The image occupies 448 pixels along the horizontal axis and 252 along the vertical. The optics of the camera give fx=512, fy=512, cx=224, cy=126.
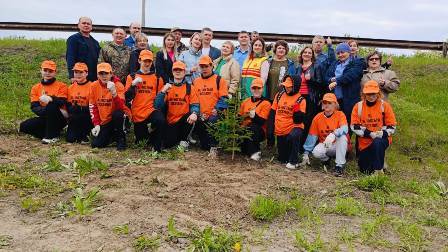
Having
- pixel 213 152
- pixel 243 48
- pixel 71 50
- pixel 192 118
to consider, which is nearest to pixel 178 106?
pixel 192 118

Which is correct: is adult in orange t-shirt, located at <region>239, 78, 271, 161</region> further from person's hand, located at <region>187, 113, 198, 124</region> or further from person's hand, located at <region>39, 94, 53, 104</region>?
person's hand, located at <region>39, 94, 53, 104</region>

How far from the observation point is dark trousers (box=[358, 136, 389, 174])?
7871 millimetres

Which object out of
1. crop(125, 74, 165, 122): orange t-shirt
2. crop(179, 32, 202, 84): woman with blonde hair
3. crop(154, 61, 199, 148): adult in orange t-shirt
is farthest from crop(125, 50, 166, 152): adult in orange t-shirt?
crop(179, 32, 202, 84): woman with blonde hair

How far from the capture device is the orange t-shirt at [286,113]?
8188mm

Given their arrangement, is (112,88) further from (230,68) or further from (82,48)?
(230,68)

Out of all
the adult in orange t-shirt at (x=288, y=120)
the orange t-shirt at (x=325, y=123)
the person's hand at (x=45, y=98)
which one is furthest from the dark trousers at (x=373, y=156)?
the person's hand at (x=45, y=98)

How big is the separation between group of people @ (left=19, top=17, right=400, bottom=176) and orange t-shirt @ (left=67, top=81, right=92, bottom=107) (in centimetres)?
2

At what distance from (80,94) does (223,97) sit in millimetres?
2517

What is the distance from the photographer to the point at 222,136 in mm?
7934

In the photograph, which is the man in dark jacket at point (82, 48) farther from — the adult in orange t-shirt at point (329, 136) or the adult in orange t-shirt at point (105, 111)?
the adult in orange t-shirt at point (329, 136)

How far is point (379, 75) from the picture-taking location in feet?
27.6

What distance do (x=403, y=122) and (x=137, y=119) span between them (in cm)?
592

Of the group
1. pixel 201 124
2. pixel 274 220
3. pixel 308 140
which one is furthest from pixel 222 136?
pixel 274 220

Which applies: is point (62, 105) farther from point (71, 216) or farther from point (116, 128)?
point (71, 216)
